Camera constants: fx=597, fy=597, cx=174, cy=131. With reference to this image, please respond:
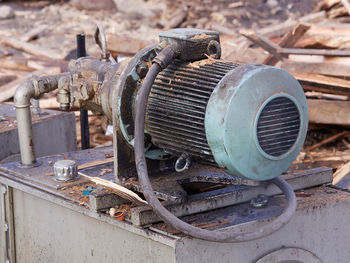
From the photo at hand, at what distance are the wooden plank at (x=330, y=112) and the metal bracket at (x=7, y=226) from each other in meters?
2.17

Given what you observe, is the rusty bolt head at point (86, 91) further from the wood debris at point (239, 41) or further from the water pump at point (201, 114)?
the wood debris at point (239, 41)

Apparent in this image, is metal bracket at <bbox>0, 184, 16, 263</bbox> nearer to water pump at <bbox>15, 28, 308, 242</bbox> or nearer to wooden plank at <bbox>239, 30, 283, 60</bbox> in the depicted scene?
water pump at <bbox>15, 28, 308, 242</bbox>

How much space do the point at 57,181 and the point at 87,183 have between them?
0.12 metres

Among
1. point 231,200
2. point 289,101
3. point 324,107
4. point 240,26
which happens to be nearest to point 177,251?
point 231,200

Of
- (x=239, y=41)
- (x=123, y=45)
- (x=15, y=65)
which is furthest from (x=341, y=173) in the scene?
(x=15, y=65)

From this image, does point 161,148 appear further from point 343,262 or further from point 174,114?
point 343,262

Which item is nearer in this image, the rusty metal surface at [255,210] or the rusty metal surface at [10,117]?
the rusty metal surface at [255,210]

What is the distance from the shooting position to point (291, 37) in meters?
4.25

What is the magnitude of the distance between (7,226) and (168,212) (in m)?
0.99

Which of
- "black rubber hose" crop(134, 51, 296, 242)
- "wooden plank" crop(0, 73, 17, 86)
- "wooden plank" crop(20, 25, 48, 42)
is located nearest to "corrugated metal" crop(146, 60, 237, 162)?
"black rubber hose" crop(134, 51, 296, 242)

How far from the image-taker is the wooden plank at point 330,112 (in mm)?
3797

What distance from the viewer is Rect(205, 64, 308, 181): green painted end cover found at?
176cm

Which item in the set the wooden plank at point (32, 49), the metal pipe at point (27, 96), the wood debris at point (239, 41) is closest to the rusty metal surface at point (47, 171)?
the metal pipe at point (27, 96)

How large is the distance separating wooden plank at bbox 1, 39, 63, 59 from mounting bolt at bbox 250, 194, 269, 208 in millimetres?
4603
